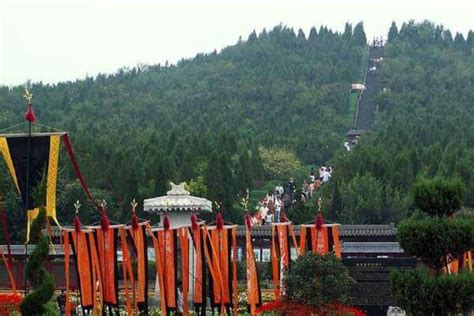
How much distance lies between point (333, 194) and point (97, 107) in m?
52.1

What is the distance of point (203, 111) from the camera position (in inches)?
3898

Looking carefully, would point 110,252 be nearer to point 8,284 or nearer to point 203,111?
point 8,284

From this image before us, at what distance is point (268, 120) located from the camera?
3671 inches

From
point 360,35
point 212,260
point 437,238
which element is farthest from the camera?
point 360,35

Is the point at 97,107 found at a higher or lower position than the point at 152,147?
higher

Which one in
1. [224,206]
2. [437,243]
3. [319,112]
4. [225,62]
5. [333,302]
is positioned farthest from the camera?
[225,62]

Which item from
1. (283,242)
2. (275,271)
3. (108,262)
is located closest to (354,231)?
(283,242)

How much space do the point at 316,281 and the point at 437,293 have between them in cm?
467

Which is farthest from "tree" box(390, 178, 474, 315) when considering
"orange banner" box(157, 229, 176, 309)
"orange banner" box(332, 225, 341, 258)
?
"orange banner" box(157, 229, 176, 309)

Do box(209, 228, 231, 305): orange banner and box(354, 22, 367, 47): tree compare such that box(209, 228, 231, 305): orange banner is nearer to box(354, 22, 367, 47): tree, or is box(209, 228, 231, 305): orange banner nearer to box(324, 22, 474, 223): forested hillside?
box(324, 22, 474, 223): forested hillside

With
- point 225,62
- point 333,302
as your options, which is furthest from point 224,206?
point 225,62

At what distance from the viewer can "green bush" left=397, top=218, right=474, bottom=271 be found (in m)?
20.9

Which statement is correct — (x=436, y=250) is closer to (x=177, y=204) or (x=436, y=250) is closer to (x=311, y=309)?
(x=311, y=309)

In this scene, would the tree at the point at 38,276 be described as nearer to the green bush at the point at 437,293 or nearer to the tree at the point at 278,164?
the green bush at the point at 437,293
